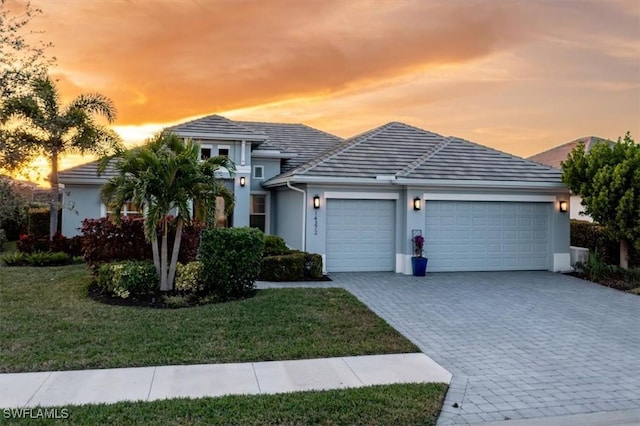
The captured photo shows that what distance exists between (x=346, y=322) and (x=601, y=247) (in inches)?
453

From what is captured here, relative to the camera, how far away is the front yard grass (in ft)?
19.8

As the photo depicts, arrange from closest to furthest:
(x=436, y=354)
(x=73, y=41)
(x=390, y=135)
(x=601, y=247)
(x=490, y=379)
Answer: (x=490, y=379), (x=436, y=354), (x=73, y=41), (x=601, y=247), (x=390, y=135)

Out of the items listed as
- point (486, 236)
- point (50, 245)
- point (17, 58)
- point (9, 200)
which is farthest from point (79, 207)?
point (486, 236)

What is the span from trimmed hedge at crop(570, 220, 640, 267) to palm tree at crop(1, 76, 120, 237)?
17.3m

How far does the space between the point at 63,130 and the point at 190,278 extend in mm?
9995

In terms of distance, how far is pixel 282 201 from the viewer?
1712 cm

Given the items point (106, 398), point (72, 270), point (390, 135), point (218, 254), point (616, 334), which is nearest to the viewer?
point (106, 398)

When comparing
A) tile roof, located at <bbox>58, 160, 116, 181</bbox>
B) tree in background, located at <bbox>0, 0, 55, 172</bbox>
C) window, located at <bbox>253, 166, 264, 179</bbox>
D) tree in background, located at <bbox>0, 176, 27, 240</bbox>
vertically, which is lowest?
tree in background, located at <bbox>0, 176, 27, 240</bbox>

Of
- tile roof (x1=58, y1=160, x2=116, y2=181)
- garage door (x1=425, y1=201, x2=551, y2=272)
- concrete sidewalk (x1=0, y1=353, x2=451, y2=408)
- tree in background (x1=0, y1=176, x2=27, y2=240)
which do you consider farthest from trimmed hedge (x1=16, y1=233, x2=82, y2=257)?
garage door (x1=425, y1=201, x2=551, y2=272)

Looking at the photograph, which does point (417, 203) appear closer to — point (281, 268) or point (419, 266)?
point (419, 266)

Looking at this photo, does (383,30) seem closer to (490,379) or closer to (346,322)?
(346,322)

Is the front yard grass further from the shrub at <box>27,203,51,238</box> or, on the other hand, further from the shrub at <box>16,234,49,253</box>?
the shrub at <box>27,203,51,238</box>

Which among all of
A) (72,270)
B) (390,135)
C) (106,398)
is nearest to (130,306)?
(106,398)

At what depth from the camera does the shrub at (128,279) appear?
374 inches
